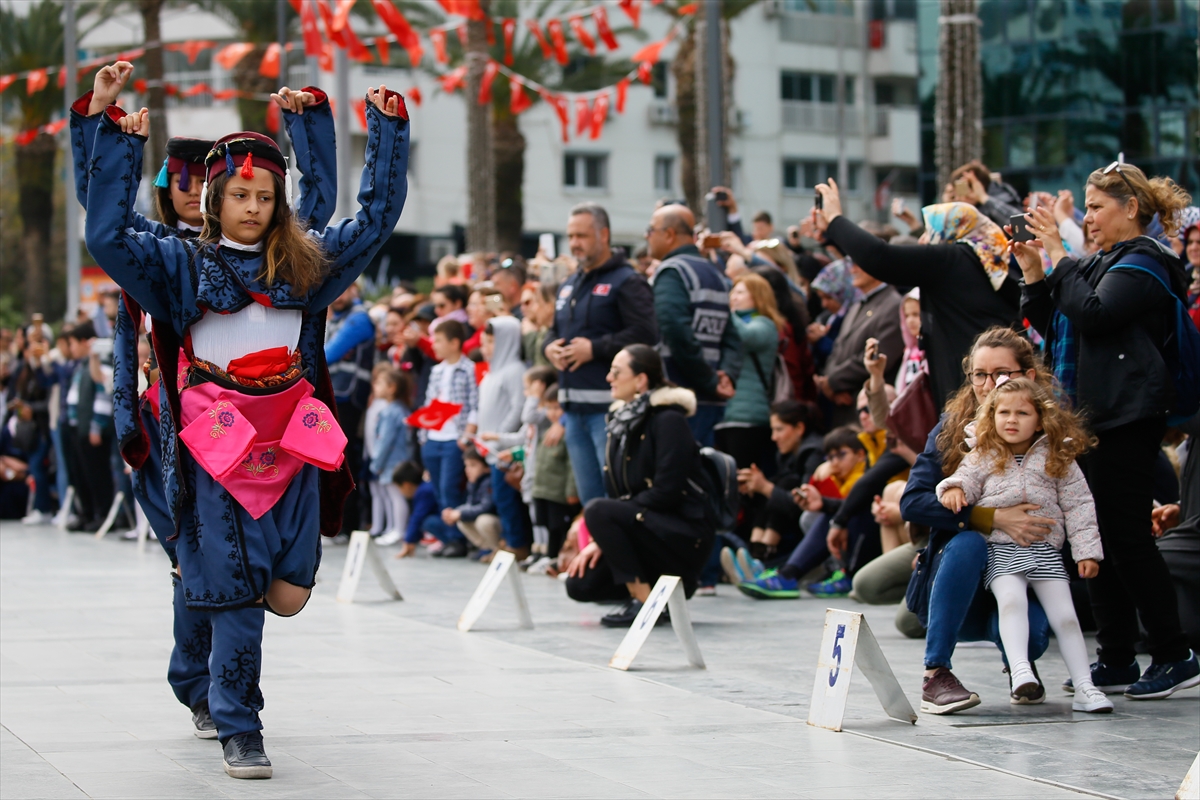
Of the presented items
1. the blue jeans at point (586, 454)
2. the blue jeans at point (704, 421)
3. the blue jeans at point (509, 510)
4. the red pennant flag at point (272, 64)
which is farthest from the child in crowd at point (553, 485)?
the red pennant flag at point (272, 64)

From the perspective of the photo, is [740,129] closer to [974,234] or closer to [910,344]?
[910,344]

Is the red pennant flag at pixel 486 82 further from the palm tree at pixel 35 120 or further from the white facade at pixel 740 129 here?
the white facade at pixel 740 129

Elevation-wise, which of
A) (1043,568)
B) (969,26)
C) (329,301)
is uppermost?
(969,26)

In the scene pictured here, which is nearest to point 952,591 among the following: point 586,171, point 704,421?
point 704,421

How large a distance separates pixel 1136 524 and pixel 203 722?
3.66 m

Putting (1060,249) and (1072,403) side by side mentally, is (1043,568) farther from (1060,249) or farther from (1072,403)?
(1060,249)

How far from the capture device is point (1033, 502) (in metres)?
6.49

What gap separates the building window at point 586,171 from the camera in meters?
54.3

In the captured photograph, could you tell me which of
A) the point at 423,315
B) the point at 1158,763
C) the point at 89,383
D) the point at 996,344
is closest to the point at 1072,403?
the point at 996,344

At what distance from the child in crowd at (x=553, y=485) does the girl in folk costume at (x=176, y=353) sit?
5465 mm

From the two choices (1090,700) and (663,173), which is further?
(663,173)

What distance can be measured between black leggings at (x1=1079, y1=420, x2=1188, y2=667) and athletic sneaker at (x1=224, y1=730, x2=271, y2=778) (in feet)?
11.2

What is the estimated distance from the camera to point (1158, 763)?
546cm

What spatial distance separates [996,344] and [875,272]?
0.96m
